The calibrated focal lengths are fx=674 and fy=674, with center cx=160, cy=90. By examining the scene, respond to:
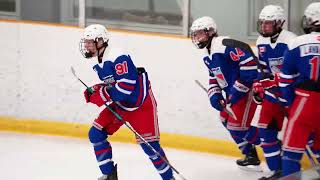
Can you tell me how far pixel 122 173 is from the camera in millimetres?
4703

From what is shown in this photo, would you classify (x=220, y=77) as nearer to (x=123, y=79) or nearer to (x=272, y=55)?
(x=272, y=55)

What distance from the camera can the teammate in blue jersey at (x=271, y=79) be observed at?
13.5 feet

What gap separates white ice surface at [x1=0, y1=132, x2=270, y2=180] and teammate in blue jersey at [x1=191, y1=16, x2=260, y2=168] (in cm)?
32

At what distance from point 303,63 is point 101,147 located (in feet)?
4.34

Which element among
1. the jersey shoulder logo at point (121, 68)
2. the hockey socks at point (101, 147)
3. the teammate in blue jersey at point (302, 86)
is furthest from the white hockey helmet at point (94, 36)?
the teammate in blue jersey at point (302, 86)

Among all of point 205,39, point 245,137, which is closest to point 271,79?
point 205,39

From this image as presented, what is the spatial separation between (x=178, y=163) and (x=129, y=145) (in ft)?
2.21

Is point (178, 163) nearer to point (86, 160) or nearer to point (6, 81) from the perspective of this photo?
point (86, 160)

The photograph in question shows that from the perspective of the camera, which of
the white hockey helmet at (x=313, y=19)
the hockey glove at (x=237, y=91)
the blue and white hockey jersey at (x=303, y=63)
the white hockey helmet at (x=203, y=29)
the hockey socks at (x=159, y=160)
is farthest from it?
the hockey glove at (x=237, y=91)

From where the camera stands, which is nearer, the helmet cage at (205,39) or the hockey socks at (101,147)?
the hockey socks at (101,147)

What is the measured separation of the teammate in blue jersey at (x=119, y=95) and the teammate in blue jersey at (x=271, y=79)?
0.67 m

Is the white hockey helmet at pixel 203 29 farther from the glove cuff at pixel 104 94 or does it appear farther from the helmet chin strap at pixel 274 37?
the glove cuff at pixel 104 94

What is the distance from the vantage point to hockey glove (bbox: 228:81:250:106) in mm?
4387

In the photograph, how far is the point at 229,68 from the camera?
4.39 m
